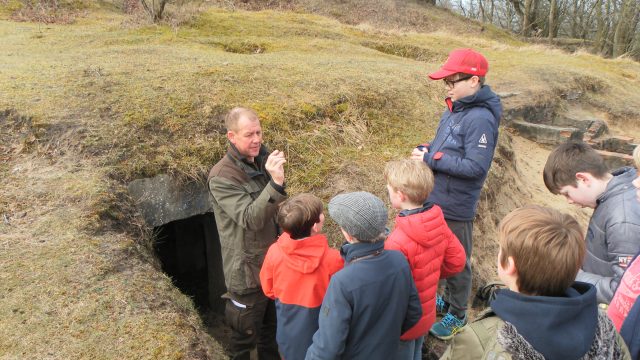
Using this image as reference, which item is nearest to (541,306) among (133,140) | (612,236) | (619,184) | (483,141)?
(612,236)

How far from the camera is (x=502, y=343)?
5.62 feet

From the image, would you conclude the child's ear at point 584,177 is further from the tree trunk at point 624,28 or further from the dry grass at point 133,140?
the tree trunk at point 624,28

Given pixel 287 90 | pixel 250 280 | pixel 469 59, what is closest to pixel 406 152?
pixel 287 90

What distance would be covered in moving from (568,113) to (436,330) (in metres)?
9.30

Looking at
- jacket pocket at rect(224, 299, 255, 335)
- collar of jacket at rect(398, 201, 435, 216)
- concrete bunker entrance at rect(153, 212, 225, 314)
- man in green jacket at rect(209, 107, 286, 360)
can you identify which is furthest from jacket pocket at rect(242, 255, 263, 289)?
concrete bunker entrance at rect(153, 212, 225, 314)

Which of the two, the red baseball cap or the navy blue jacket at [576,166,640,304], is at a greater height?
the red baseball cap

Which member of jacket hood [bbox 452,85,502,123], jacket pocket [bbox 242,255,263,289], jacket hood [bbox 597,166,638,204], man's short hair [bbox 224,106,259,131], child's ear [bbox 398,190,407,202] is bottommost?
jacket pocket [bbox 242,255,263,289]

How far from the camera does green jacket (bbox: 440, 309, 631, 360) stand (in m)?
1.70

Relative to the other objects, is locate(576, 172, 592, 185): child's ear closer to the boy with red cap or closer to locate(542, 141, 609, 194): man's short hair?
locate(542, 141, 609, 194): man's short hair

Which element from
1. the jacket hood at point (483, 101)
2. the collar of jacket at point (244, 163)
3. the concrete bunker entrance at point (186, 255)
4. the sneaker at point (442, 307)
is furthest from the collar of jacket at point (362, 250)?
the concrete bunker entrance at point (186, 255)

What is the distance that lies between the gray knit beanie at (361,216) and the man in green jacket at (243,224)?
838 mm

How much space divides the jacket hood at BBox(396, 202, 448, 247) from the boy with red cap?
2.61 feet

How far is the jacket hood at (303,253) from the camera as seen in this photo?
9.73 ft

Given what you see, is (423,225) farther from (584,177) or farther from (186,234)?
(186,234)
